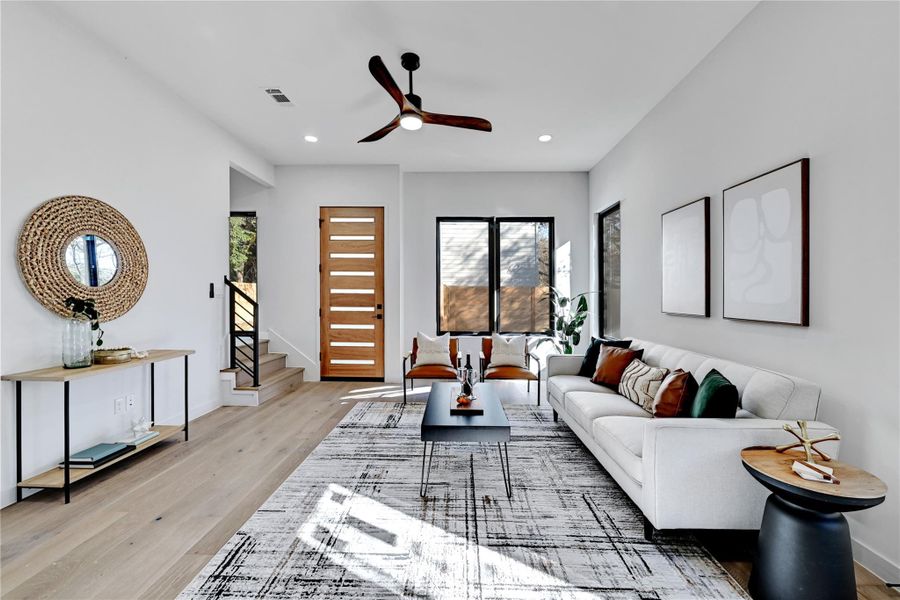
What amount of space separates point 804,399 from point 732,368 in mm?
474

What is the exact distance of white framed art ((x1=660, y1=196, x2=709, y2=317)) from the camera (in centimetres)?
312

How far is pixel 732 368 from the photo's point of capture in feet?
8.21

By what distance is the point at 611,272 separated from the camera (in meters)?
5.47

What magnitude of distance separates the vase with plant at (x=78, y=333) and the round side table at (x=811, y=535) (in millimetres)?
3729

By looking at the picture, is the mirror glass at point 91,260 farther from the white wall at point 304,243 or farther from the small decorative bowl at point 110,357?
the white wall at point 304,243

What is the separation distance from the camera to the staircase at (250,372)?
4.61 meters

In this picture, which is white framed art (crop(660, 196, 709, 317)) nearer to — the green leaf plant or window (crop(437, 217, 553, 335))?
window (crop(437, 217, 553, 335))

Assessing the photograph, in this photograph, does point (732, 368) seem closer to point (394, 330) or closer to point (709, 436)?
point (709, 436)

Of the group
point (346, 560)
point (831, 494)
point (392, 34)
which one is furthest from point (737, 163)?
point (346, 560)

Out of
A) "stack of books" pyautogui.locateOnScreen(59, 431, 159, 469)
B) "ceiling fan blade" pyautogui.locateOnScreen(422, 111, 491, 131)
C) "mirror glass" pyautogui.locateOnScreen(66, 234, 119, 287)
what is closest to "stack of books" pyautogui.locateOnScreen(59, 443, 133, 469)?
"stack of books" pyautogui.locateOnScreen(59, 431, 159, 469)

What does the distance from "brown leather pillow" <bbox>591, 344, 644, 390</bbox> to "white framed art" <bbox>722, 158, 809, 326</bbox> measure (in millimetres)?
847

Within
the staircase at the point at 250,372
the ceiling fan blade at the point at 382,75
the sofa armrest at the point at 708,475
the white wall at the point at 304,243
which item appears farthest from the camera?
the white wall at the point at 304,243

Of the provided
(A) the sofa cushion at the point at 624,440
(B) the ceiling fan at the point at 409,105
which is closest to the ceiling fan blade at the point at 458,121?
(B) the ceiling fan at the point at 409,105

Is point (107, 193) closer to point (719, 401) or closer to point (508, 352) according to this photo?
point (508, 352)
